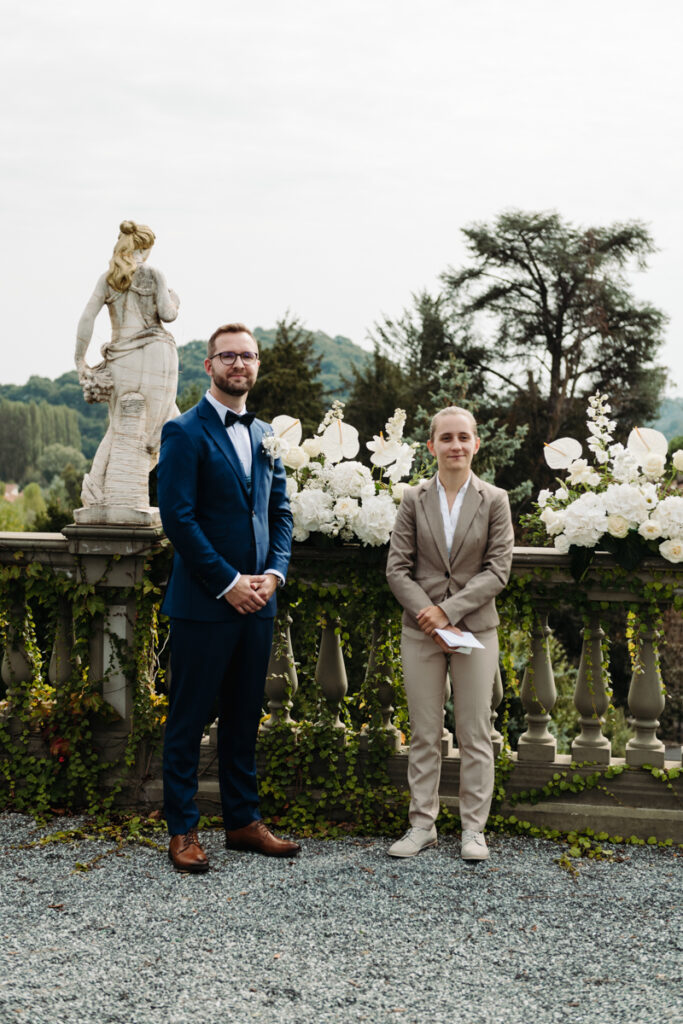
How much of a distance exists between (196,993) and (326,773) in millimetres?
1827

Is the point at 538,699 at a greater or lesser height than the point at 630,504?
lesser

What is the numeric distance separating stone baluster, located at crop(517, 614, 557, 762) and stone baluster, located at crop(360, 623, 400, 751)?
2.13ft

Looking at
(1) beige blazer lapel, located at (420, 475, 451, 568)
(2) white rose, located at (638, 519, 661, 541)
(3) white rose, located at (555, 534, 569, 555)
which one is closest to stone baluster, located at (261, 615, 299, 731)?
(1) beige blazer lapel, located at (420, 475, 451, 568)

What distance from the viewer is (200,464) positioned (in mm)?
4062

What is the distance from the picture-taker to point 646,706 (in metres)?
4.61

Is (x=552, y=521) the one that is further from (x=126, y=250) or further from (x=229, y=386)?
(x=126, y=250)

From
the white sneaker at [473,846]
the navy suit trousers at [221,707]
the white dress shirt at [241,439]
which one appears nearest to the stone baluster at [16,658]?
the navy suit trousers at [221,707]

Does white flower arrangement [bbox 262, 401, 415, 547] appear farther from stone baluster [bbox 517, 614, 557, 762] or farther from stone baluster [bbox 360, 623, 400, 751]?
stone baluster [bbox 517, 614, 557, 762]

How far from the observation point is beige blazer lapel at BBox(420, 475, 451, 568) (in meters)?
4.21

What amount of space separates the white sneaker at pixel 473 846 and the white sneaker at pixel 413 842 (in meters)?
0.16

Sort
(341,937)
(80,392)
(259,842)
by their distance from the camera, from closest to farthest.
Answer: (341,937) < (259,842) < (80,392)

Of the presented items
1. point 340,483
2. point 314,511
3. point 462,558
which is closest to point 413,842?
point 462,558

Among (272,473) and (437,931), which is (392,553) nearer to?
(272,473)

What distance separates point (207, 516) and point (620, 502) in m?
1.88
